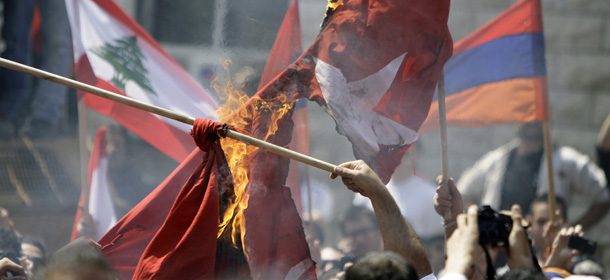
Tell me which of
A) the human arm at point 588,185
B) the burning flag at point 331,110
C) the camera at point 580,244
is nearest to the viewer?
the burning flag at point 331,110

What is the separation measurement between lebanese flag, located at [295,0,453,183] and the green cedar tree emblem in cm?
146

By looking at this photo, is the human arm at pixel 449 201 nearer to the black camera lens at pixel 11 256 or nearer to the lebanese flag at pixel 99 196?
the lebanese flag at pixel 99 196

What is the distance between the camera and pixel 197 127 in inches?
118

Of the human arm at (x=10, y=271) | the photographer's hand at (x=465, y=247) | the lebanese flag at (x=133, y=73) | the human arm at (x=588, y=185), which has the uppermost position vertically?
the lebanese flag at (x=133, y=73)

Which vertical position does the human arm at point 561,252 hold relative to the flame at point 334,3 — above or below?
below

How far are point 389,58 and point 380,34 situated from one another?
0.40ft

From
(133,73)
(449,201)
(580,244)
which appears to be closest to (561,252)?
(580,244)

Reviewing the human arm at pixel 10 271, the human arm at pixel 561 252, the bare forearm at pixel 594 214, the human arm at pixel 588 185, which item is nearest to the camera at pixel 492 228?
the human arm at pixel 561 252

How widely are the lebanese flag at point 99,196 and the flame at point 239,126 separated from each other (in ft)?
4.18

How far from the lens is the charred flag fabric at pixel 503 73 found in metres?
4.94

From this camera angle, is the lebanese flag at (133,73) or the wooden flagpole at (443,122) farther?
the lebanese flag at (133,73)

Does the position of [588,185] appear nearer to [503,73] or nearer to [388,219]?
[503,73]

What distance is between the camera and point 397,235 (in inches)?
112

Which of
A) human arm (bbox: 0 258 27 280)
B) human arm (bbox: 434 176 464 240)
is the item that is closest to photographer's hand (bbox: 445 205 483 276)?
human arm (bbox: 434 176 464 240)
